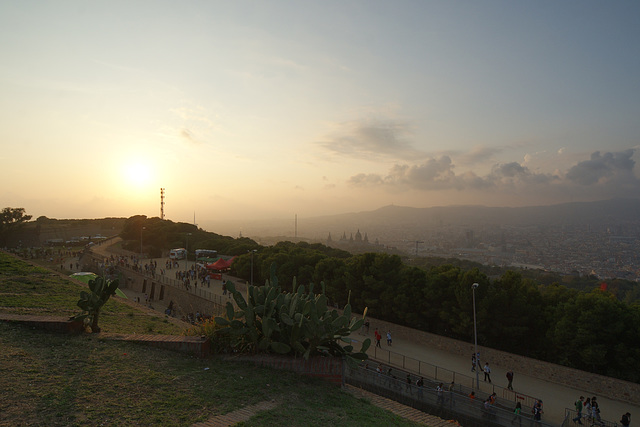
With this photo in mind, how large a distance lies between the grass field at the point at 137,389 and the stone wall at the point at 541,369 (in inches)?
613

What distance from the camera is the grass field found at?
17.6ft

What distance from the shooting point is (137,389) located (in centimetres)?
628

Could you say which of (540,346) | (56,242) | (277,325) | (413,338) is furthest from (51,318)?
(56,242)

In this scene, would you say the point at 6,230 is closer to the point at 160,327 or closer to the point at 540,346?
the point at 160,327

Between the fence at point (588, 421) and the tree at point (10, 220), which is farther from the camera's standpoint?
the tree at point (10, 220)

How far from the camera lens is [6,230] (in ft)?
213

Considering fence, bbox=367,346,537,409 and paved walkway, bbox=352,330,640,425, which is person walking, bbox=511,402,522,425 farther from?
paved walkway, bbox=352,330,640,425

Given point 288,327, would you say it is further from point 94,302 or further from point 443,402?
point 443,402

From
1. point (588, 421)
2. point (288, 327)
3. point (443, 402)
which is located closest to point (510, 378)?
point (588, 421)

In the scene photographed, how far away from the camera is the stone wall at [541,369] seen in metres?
16.4

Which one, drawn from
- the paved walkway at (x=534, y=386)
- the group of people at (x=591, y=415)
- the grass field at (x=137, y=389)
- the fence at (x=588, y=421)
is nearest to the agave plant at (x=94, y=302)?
the grass field at (x=137, y=389)

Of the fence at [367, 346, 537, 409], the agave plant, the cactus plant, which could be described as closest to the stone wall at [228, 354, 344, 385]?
the cactus plant

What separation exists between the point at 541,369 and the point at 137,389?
752 inches

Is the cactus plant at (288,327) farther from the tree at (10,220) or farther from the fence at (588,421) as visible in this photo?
the tree at (10,220)
